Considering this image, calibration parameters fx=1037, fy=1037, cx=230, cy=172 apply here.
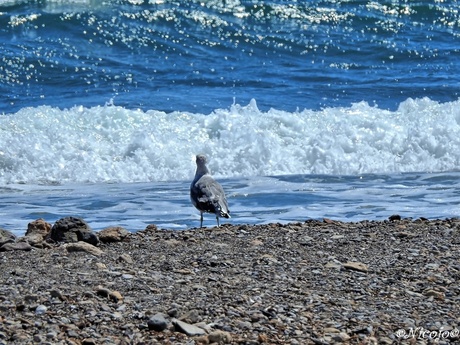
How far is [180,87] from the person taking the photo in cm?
1684

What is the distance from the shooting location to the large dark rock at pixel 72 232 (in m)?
7.16

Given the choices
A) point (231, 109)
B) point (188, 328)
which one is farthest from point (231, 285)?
point (231, 109)

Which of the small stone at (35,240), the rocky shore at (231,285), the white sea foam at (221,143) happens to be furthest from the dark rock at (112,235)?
the white sea foam at (221,143)

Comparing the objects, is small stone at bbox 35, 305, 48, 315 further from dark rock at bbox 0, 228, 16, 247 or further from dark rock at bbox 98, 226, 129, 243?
dark rock at bbox 98, 226, 129, 243

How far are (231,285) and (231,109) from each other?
864 cm

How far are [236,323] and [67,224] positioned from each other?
253 centimetres

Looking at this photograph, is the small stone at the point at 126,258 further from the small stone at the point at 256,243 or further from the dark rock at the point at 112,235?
the small stone at the point at 256,243

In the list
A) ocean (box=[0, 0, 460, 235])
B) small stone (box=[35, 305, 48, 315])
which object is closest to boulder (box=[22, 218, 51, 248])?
ocean (box=[0, 0, 460, 235])

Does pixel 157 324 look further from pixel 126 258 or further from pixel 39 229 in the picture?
pixel 39 229

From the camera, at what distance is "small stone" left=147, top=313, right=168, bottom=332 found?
488 cm

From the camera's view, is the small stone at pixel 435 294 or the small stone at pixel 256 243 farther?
the small stone at pixel 256 243

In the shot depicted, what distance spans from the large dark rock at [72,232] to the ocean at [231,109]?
156 centimetres

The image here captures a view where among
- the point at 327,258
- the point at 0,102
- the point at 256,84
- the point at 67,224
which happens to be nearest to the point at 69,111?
the point at 0,102

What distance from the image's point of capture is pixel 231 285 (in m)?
5.80
